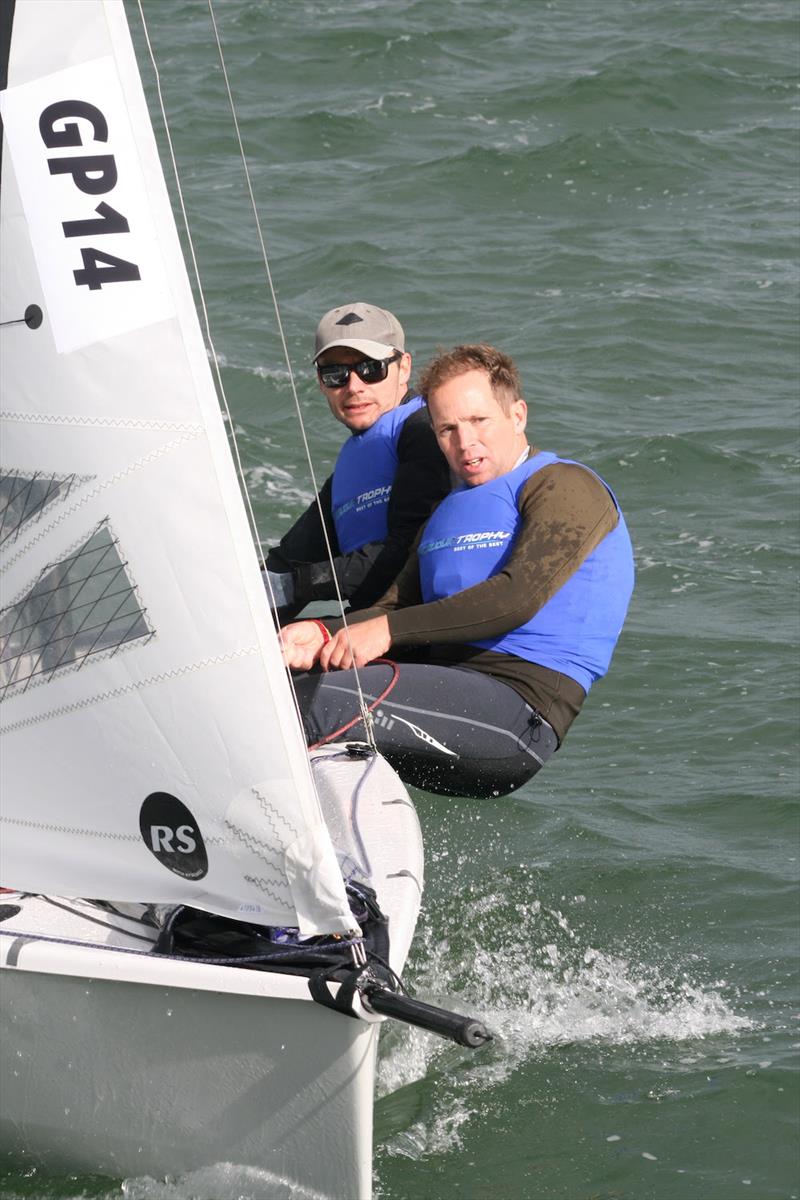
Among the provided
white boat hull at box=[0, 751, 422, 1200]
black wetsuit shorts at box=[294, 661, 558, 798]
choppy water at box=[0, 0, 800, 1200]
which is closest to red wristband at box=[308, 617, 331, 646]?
black wetsuit shorts at box=[294, 661, 558, 798]

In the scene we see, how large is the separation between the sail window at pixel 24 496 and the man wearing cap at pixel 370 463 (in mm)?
1151

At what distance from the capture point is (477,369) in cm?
390

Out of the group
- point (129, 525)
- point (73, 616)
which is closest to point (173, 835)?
point (73, 616)

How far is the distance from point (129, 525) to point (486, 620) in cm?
101

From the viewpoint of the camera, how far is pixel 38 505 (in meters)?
3.14

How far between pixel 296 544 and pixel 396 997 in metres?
1.81

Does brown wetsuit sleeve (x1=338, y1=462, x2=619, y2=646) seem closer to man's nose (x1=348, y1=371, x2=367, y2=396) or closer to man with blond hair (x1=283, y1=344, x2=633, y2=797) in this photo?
man with blond hair (x1=283, y1=344, x2=633, y2=797)

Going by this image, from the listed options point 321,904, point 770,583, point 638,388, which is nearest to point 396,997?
point 321,904

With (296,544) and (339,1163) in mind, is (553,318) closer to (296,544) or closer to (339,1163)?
(296,544)

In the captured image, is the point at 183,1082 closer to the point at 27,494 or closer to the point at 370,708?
the point at 370,708

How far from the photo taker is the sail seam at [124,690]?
2.99 metres

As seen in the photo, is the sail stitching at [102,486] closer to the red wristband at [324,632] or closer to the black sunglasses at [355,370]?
the red wristband at [324,632]

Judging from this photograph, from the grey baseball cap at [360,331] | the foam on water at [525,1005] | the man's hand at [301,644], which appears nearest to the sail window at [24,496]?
the man's hand at [301,644]

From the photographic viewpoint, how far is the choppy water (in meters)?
4.14
